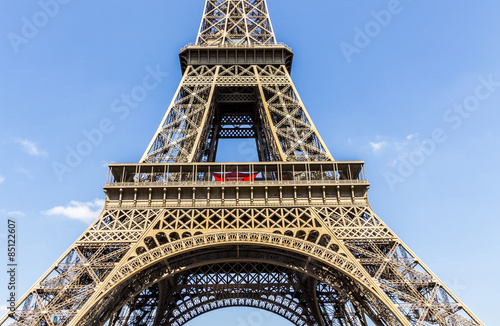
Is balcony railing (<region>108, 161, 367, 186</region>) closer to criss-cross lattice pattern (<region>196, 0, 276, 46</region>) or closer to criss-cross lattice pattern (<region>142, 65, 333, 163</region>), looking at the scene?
criss-cross lattice pattern (<region>142, 65, 333, 163</region>)

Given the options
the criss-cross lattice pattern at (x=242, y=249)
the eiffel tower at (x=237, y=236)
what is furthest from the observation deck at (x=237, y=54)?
the criss-cross lattice pattern at (x=242, y=249)

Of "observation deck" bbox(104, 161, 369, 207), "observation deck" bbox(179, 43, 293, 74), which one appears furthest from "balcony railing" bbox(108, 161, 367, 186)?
"observation deck" bbox(179, 43, 293, 74)

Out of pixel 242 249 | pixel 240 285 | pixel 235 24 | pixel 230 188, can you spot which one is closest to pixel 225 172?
pixel 230 188

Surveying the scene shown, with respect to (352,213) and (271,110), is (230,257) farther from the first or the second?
(271,110)

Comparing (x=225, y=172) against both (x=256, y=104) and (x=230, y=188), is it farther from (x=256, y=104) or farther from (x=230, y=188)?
(x=256, y=104)

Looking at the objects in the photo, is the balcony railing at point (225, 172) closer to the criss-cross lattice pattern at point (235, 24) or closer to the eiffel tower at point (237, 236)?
the eiffel tower at point (237, 236)

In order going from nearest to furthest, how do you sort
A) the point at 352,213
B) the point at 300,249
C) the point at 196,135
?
the point at 300,249 → the point at 352,213 → the point at 196,135

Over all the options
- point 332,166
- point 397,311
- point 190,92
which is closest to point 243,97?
point 190,92
